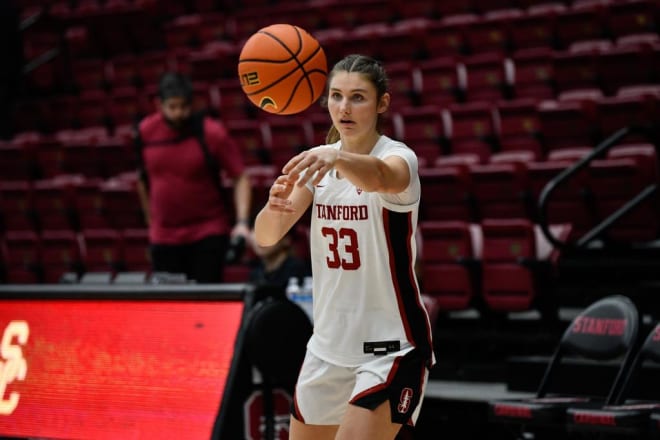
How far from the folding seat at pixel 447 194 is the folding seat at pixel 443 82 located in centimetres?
181

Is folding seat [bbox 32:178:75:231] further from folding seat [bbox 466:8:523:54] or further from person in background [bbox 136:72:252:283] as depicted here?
folding seat [bbox 466:8:523:54]

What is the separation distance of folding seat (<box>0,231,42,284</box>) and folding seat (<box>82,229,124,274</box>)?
554mm

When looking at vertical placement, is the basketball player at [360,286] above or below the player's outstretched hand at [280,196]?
below

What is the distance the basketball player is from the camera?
298 centimetres

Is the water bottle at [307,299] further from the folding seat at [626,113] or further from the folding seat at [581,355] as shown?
the folding seat at [626,113]

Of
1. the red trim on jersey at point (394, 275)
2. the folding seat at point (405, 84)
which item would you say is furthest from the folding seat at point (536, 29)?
the red trim on jersey at point (394, 275)

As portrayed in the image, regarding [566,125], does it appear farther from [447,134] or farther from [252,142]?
[252,142]

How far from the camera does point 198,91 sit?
10453 mm

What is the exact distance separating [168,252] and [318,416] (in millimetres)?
2727

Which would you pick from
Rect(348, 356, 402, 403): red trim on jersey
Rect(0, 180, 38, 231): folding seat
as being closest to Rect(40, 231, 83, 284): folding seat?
Rect(0, 180, 38, 231): folding seat

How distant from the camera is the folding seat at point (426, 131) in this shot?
8.34 meters

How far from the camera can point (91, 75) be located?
1215 cm

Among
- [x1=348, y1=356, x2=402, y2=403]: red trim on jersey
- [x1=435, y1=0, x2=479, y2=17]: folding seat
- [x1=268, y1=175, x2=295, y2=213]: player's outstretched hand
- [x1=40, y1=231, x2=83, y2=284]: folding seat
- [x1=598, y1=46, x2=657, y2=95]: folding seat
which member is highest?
[x1=435, y1=0, x2=479, y2=17]: folding seat

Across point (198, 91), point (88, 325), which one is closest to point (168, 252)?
point (88, 325)
